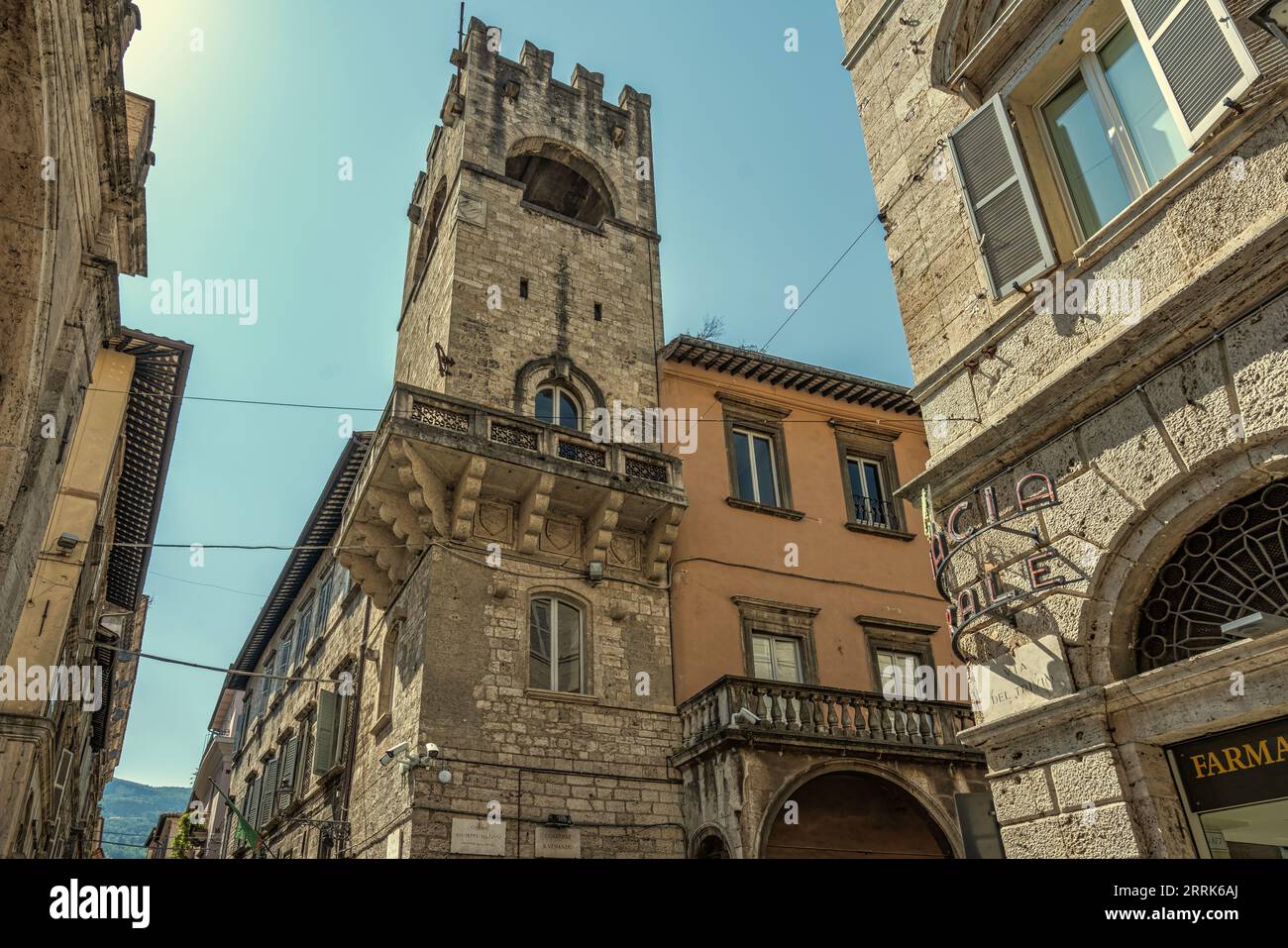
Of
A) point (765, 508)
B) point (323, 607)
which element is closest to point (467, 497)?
point (765, 508)

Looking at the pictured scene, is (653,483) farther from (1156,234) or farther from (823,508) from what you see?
(1156,234)

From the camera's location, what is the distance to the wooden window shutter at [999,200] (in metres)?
6.67

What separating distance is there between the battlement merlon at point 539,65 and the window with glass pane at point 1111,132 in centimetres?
1623

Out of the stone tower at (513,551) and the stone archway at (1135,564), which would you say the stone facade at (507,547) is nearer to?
the stone tower at (513,551)

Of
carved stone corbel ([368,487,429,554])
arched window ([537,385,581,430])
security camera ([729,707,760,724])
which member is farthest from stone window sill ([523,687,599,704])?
arched window ([537,385,581,430])

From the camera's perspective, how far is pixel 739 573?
16734 millimetres

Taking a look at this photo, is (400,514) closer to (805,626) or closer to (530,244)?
(530,244)

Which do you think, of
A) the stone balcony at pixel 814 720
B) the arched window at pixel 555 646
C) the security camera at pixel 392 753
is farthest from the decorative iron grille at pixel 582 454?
the security camera at pixel 392 753

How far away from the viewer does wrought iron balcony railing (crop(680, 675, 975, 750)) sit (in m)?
13.7

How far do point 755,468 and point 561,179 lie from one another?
914 centimetres

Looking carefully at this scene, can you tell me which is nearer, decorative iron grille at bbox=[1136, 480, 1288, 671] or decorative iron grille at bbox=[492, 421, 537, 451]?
decorative iron grille at bbox=[1136, 480, 1288, 671]

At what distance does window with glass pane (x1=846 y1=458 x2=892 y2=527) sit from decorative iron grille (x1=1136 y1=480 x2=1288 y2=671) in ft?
43.3

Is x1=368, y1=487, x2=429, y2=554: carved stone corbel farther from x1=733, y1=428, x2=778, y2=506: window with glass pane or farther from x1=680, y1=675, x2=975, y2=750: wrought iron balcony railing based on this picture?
x1=733, y1=428, x2=778, y2=506: window with glass pane
